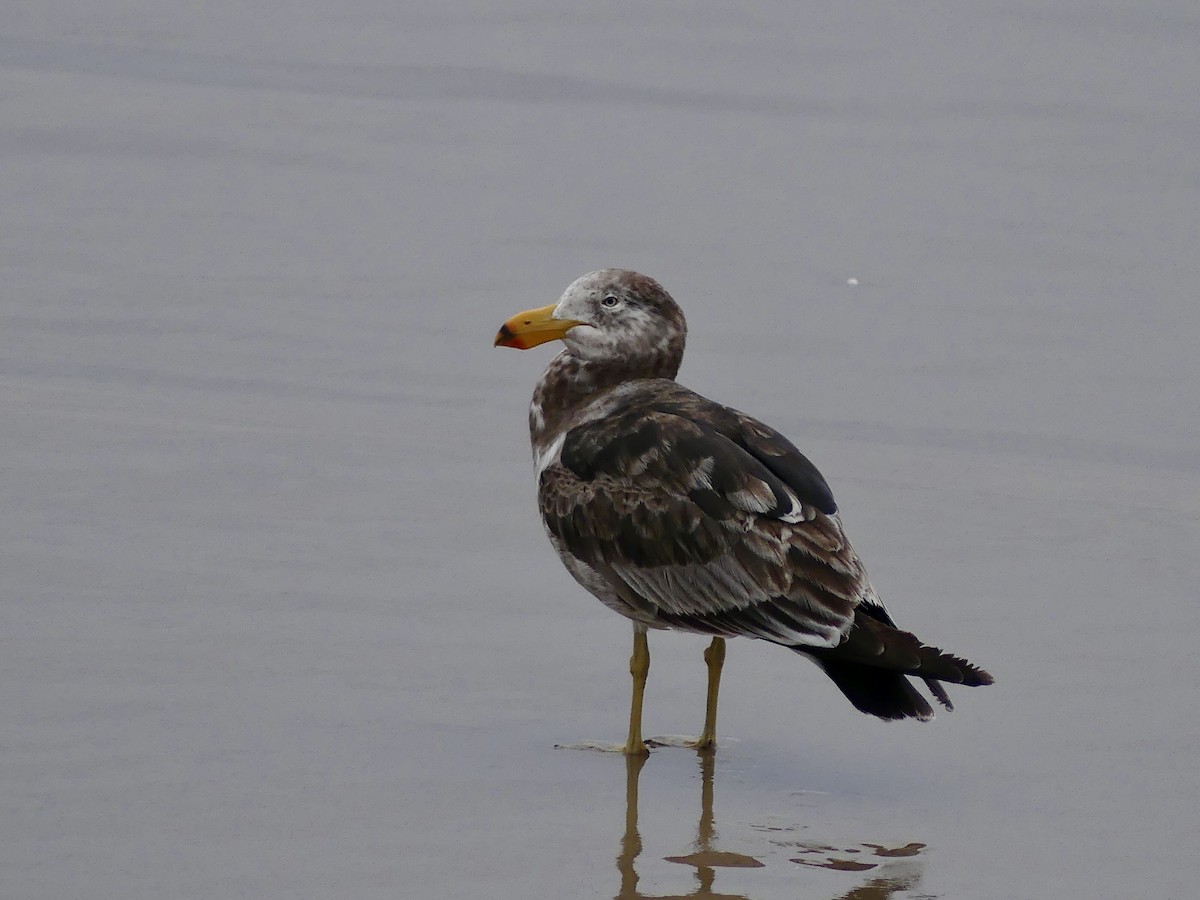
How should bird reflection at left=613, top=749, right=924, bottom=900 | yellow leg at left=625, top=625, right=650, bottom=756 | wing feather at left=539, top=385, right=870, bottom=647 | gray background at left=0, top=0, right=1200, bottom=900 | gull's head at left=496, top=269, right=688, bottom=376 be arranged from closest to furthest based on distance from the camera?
1. bird reflection at left=613, top=749, right=924, bottom=900
2. gray background at left=0, top=0, right=1200, bottom=900
3. wing feather at left=539, top=385, right=870, bottom=647
4. yellow leg at left=625, top=625, right=650, bottom=756
5. gull's head at left=496, top=269, right=688, bottom=376

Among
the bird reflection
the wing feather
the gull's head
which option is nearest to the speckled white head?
the gull's head

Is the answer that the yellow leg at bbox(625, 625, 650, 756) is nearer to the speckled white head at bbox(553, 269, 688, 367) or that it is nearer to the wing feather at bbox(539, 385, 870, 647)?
the wing feather at bbox(539, 385, 870, 647)

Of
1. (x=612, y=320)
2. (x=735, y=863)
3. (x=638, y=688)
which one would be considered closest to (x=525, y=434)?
(x=612, y=320)

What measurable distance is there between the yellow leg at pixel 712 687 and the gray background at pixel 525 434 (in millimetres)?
76

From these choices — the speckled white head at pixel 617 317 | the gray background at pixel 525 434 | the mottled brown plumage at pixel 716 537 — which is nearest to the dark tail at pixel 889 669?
the mottled brown plumage at pixel 716 537

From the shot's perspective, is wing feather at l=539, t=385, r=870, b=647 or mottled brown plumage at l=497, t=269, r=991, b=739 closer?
mottled brown plumage at l=497, t=269, r=991, b=739

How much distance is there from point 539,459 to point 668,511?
0.79 metres

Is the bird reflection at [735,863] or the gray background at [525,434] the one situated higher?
the gray background at [525,434]

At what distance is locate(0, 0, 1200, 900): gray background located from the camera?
18.4ft

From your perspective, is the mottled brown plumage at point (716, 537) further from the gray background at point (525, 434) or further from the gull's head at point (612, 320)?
the gray background at point (525, 434)

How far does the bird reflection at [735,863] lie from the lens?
204 inches

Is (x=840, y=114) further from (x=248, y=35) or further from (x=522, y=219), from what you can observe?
(x=248, y=35)

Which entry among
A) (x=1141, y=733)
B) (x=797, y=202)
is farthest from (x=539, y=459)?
(x=797, y=202)

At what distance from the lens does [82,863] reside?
5070 millimetres
